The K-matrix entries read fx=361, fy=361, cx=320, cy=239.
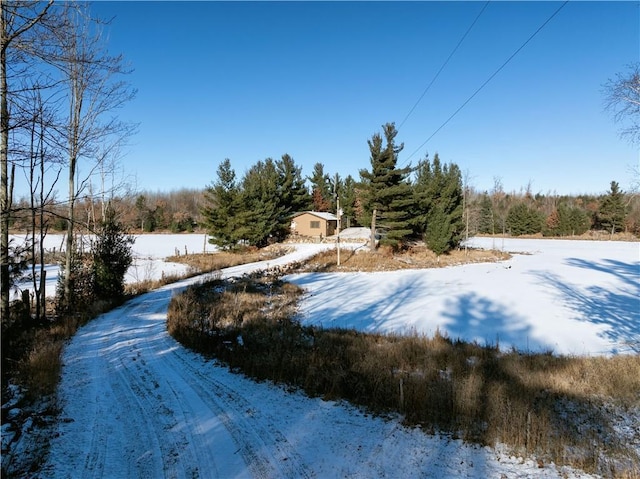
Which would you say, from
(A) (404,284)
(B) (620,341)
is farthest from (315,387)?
(A) (404,284)

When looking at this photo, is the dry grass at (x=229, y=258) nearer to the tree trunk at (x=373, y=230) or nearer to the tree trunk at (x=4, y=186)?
the tree trunk at (x=373, y=230)

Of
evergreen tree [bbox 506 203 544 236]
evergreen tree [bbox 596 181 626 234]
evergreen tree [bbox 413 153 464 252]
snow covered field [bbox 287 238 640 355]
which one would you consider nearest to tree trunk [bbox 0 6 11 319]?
snow covered field [bbox 287 238 640 355]

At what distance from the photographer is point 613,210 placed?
65.1 m

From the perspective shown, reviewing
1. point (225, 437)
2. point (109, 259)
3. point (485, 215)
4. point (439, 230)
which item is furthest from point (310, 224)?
point (225, 437)

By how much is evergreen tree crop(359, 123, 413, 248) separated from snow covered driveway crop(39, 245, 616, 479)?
27477 millimetres

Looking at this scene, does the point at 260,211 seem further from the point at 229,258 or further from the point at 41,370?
the point at 41,370

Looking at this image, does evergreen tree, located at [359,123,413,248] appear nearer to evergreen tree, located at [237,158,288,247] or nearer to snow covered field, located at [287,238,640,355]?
snow covered field, located at [287,238,640,355]

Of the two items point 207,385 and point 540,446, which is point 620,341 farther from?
point 207,385

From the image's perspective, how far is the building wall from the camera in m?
47.7

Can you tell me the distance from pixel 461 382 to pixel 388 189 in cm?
2687

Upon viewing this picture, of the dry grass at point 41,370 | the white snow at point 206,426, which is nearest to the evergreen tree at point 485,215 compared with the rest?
the white snow at point 206,426

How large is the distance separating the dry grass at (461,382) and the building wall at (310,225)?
1468 inches

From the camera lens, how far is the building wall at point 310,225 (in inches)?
1879

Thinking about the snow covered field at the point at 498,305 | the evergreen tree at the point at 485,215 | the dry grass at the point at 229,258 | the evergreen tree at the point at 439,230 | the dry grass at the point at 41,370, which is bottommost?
the snow covered field at the point at 498,305
